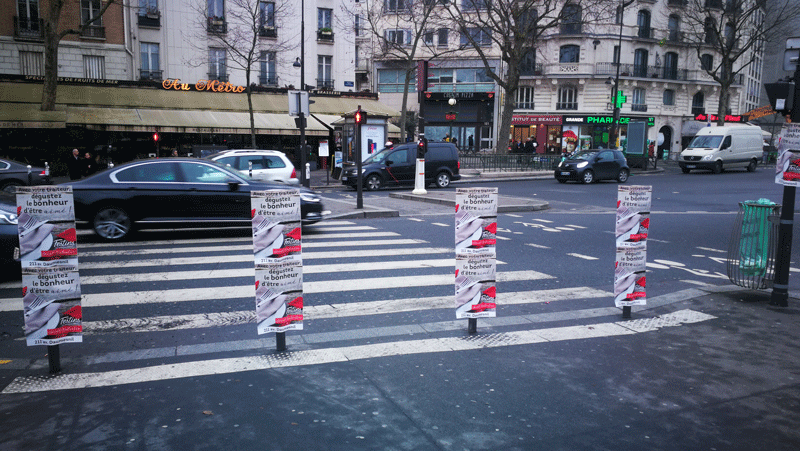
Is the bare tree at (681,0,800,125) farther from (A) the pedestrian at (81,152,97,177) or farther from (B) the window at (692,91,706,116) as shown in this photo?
(A) the pedestrian at (81,152,97,177)

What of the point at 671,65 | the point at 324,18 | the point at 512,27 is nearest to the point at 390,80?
the point at 324,18

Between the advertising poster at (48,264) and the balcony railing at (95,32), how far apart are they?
102 ft

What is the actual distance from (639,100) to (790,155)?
5039cm

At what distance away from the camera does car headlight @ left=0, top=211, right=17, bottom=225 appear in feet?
26.8

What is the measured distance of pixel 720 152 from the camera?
113ft

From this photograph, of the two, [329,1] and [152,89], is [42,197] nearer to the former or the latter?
[152,89]

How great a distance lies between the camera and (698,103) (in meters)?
56.4

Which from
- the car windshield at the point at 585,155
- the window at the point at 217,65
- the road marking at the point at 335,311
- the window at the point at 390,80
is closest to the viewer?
the road marking at the point at 335,311

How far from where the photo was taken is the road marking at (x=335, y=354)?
189 inches

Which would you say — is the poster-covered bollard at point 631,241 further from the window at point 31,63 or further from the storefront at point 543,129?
the storefront at point 543,129

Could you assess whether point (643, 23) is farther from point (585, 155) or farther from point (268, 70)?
point (268, 70)

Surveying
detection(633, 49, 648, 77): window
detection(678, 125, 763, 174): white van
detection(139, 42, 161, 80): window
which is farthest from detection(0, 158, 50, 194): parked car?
detection(633, 49, 648, 77): window

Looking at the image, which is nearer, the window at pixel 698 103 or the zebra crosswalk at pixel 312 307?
the zebra crosswalk at pixel 312 307

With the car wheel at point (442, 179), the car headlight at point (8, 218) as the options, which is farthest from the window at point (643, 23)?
the car headlight at point (8, 218)
